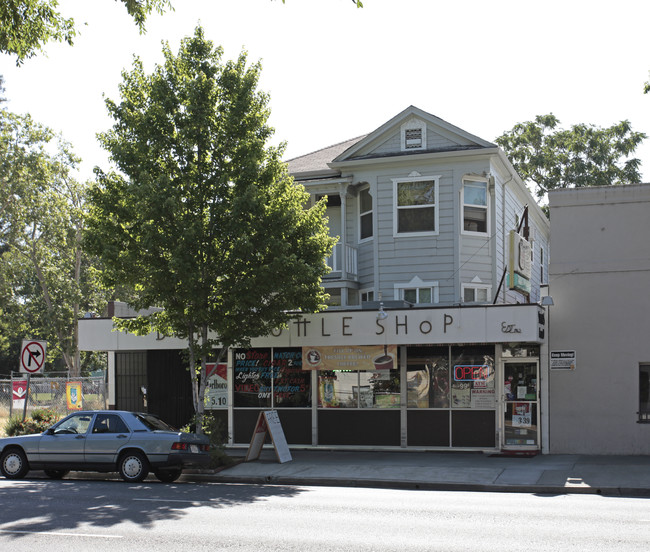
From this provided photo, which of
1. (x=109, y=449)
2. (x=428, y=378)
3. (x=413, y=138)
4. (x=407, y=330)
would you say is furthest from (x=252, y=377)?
(x=413, y=138)

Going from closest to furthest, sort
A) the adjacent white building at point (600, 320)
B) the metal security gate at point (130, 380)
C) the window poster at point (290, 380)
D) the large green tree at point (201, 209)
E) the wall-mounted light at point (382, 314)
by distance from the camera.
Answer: the large green tree at point (201, 209) < the adjacent white building at point (600, 320) < the wall-mounted light at point (382, 314) < the window poster at point (290, 380) < the metal security gate at point (130, 380)

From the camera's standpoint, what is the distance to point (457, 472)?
1547 centimetres

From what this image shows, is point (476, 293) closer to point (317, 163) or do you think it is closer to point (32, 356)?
point (317, 163)

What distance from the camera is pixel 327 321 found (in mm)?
19391

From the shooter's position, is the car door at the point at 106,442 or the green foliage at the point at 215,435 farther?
the green foliage at the point at 215,435

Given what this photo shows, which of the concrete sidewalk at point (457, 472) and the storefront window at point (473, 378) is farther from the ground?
the storefront window at point (473, 378)

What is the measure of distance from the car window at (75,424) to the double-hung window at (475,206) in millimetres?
11407

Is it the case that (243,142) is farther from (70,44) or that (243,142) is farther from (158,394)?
(158,394)

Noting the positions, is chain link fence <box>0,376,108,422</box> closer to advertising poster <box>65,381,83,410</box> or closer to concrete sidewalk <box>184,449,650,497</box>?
advertising poster <box>65,381,83,410</box>

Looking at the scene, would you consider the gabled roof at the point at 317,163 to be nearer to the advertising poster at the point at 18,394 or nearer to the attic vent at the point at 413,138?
the attic vent at the point at 413,138

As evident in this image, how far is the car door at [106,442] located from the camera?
15.1 metres

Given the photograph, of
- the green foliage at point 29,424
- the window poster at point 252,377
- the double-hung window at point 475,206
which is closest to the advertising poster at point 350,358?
the window poster at point 252,377

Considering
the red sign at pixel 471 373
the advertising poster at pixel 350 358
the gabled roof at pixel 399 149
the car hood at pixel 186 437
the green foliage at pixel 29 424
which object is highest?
the gabled roof at pixel 399 149

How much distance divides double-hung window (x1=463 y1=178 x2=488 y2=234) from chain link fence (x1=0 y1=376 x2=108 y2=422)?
41.6 ft
